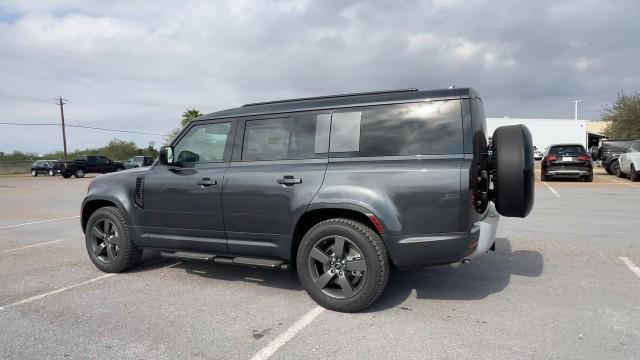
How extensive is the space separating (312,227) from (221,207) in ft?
3.35

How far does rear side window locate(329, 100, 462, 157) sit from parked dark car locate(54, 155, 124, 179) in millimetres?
34242

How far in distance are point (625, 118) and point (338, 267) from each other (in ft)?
137

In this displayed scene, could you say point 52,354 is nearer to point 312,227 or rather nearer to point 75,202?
point 312,227

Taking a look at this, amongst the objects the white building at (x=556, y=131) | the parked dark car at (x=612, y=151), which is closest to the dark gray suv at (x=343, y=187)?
the parked dark car at (x=612, y=151)

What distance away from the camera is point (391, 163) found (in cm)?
381

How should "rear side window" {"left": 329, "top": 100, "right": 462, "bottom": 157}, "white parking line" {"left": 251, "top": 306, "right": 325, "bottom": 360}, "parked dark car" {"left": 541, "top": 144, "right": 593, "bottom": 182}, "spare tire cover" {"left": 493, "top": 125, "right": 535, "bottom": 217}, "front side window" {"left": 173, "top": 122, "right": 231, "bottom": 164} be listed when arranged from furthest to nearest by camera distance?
"parked dark car" {"left": 541, "top": 144, "right": 593, "bottom": 182} → "front side window" {"left": 173, "top": 122, "right": 231, "bottom": 164} → "spare tire cover" {"left": 493, "top": 125, "right": 535, "bottom": 217} → "rear side window" {"left": 329, "top": 100, "right": 462, "bottom": 157} → "white parking line" {"left": 251, "top": 306, "right": 325, "bottom": 360}

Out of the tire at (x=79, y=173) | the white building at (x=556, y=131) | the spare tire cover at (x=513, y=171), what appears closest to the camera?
the spare tire cover at (x=513, y=171)

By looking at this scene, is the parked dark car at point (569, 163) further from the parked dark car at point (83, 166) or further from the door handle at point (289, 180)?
the parked dark car at point (83, 166)

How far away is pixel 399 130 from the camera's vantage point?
3.89 metres

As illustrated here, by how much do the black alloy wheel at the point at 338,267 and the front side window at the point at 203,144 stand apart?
4.96 feet

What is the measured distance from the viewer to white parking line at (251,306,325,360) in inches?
124

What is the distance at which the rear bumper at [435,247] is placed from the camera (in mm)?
3605

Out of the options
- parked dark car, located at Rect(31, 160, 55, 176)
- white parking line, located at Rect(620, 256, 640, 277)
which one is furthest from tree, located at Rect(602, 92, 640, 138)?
parked dark car, located at Rect(31, 160, 55, 176)

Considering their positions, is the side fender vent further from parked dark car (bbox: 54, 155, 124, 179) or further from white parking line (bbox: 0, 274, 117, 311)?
parked dark car (bbox: 54, 155, 124, 179)
